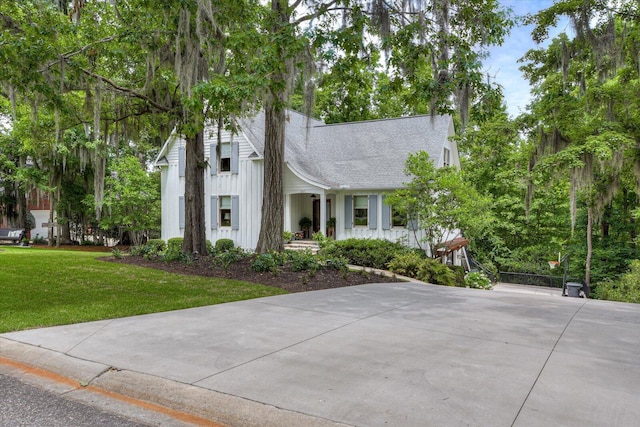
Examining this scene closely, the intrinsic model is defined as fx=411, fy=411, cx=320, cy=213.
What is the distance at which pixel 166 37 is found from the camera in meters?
9.62

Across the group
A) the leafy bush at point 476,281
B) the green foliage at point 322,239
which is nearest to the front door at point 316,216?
the green foliage at point 322,239

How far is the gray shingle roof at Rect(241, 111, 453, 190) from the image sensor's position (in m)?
17.2

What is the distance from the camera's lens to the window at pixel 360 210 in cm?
1736

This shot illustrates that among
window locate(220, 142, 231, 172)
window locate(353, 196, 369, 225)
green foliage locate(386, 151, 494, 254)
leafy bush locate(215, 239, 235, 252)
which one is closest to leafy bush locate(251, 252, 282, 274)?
green foliage locate(386, 151, 494, 254)

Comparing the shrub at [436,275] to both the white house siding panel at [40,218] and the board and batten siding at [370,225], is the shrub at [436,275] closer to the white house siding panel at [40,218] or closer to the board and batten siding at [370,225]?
the board and batten siding at [370,225]

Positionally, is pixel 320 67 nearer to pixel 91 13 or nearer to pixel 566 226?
pixel 91 13

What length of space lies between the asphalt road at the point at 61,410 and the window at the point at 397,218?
500 inches

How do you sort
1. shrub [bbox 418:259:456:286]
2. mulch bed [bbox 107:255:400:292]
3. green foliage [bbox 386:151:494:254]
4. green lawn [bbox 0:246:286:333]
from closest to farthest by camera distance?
A: green lawn [bbox 0:246:286:333], mulch bed [bbox 107:255:400:292], shrub [bbox 418:259:456:286], green foliage [bbox 386:151:494:254]

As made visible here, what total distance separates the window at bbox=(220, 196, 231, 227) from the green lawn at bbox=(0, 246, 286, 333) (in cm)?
851

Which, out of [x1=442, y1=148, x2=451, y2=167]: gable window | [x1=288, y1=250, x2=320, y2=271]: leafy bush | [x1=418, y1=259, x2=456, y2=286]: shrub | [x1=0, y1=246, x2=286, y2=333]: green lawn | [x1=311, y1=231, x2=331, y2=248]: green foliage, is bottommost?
[x1=418, y1=259, x2=456, y2=286]: shrub

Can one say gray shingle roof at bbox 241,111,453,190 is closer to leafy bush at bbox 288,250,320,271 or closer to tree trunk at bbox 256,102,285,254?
tree trunk at bbox 256,102,285,254

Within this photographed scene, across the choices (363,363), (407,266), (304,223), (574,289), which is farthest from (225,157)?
(363,363)

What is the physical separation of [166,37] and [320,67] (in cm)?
369

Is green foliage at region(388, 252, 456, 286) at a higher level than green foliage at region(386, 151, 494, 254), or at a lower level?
lower
